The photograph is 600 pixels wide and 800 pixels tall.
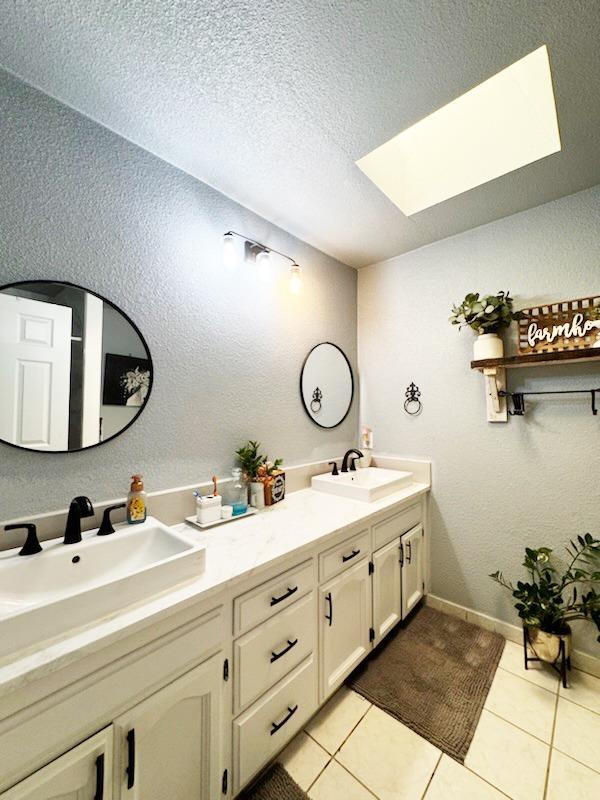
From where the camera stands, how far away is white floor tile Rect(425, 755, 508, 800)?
1073mm

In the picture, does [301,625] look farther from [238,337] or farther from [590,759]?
[238,337]

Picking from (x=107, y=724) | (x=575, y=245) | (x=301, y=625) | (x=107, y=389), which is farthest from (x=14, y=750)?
(x=575, y=245)

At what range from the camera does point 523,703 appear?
141cm

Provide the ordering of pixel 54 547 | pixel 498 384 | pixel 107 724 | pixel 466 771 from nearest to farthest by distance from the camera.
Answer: pixel 107 724 < pixel 54 547 < pixel 466 771 < pixel 498 384

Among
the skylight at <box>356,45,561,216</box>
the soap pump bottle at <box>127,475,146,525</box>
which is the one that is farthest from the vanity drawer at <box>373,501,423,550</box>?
the skylight at <box>356,45,561,216</box>

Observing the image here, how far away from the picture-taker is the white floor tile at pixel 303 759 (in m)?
1.13

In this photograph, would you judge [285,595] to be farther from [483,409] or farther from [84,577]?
[483,409]

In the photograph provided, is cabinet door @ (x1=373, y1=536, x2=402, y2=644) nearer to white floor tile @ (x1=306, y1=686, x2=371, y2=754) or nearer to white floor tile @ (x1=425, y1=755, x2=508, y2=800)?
white floor tile @ (x1=306, y1=686, x2=371, y2=754)

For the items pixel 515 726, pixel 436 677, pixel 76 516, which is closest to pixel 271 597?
pixel 76 516

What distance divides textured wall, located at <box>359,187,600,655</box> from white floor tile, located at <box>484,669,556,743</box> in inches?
14.2

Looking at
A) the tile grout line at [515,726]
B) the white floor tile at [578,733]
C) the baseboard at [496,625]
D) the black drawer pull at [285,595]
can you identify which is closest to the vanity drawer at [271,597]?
the black drawer pull at [285,595]

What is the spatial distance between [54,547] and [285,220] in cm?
189

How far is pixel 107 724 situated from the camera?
740 mm

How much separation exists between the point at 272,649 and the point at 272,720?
0.79ft
